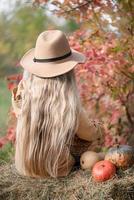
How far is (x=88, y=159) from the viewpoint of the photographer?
12.1 feet

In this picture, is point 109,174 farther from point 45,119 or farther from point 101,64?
point 101,64

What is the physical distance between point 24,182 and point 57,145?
388 millimetres

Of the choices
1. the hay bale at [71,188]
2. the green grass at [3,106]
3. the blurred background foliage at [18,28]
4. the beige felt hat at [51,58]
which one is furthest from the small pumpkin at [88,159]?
the blurred background foliage at [18,28]

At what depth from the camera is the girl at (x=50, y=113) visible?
3574 mm

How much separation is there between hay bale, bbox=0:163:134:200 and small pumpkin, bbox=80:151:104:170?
5 centimetres

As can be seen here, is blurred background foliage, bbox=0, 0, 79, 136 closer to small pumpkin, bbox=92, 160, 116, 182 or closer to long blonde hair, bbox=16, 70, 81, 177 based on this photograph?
long blonde hair, bbox=16, 70, 81, 177

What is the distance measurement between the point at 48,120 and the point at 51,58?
46cm

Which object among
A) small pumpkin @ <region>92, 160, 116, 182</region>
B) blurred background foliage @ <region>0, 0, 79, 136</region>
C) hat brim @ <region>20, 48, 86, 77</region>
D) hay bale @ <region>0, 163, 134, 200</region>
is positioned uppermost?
hat brim @ <region>20, 48, 86, 77</region>

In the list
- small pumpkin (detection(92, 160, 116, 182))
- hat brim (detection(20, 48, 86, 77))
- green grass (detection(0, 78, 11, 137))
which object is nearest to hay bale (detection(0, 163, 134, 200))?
small pumpkin (detection(92, 160, 116, 182))

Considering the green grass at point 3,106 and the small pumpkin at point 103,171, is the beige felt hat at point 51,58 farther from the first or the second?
the green grass at point 3,106

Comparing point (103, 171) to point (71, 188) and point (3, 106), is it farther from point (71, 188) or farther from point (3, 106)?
point (3, 106)

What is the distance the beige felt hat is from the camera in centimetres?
358

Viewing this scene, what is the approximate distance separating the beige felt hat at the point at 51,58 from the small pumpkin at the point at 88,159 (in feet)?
2.17

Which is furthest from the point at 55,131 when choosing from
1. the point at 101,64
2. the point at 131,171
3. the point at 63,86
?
the point at 101,64
